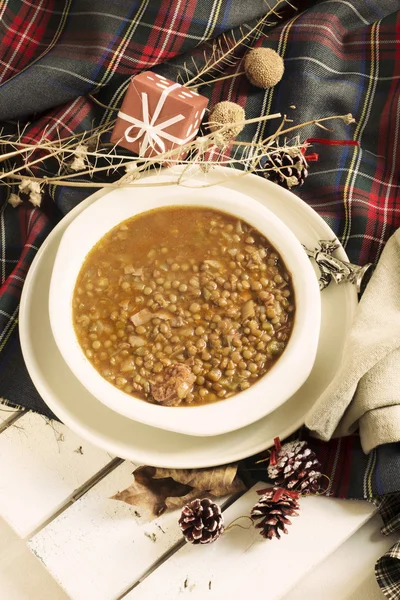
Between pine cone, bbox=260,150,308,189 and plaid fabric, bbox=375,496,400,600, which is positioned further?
pine cone, bbox=260,150,308,189

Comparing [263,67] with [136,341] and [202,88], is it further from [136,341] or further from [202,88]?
[136,341]

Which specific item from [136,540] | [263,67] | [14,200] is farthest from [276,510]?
A: [263,67]

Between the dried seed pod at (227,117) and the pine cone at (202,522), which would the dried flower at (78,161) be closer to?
the dried seed pod at (227,117)

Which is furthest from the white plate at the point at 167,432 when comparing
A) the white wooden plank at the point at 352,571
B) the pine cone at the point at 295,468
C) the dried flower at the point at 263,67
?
the white wooden plank at the point at 352,571

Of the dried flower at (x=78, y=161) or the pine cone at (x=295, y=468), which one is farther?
the dried flower at (x=78, y=161)

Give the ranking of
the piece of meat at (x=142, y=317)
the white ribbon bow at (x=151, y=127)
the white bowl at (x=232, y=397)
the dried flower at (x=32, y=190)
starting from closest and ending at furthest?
the white bowl at (x=232, y=397) < the piece of meat at (x=142, y=317) < the white ribbon bow at (x=151, y=127) < the dried flower at (x=32, y=190)

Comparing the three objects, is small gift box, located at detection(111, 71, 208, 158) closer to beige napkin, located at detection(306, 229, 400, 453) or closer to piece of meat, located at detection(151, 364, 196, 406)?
piece of meat, located at detection(151, 364, 196, 406)

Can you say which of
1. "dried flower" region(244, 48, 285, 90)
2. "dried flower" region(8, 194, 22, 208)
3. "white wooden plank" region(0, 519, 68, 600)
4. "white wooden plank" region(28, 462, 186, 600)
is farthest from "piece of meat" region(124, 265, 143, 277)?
"white wooden plank" region(0, 519, 68, 600)
